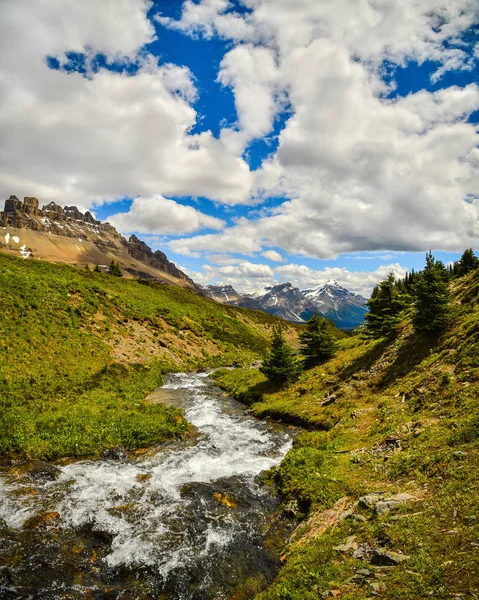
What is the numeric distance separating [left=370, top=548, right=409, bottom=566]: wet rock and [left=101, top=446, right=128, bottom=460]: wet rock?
47.0ft

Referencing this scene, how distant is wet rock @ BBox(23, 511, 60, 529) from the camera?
39.3 feet

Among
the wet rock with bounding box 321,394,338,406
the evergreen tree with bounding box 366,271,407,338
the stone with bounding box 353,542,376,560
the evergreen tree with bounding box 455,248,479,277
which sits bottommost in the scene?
the stone with bounding box 353,542,376,560

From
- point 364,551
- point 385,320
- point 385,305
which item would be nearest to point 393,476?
point 364,551

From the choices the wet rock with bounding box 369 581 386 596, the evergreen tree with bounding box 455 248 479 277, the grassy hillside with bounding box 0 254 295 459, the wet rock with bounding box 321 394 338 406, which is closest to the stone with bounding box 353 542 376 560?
the wet rock with bounding box 369 581 386 596

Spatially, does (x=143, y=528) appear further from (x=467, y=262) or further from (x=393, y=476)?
(x=467, y=262)

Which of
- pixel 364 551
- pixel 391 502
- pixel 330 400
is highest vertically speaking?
pixel 330 400

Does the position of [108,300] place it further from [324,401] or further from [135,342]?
[324,401]

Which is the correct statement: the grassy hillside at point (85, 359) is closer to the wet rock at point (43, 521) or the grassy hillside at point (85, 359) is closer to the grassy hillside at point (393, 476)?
the wet rock at point (43, 521)

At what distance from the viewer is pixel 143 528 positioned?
1255cm

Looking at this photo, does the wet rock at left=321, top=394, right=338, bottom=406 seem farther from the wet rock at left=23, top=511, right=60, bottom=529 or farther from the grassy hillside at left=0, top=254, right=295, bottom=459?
the wet rock at left=23, top=511, right=60, bottom=529

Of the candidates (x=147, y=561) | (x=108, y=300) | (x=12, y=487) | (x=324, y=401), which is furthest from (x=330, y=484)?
(x=108, y=300)

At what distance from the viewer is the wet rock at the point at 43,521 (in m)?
12.0

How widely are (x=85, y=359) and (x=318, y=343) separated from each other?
2516 centimetres

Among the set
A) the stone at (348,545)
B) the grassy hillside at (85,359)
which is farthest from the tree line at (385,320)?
the stone at (348,545)
